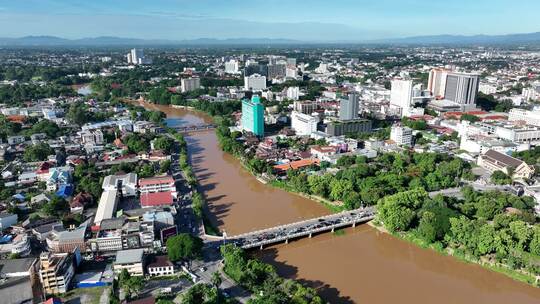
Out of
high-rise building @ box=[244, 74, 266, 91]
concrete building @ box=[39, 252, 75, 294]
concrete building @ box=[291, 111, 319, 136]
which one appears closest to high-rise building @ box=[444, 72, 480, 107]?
concrete building @ box=[291, 111, 319, 136]

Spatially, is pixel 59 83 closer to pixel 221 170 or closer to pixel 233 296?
pixel 221 170

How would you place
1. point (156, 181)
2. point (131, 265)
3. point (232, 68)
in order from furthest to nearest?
point (232, 68)
point (156, 181)
point (131, 265)

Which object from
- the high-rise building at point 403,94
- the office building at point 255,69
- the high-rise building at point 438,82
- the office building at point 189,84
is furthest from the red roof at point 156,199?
the office building at point 255,69

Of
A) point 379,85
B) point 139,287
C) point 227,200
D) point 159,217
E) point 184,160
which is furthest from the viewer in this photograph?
point 379,85

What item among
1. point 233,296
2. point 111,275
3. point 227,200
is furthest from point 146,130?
point 233,296

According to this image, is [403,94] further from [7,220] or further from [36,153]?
[7,220]

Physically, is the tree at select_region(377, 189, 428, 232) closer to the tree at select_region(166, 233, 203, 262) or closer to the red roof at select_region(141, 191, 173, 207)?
the tree at select_region(166, 233, 203, 262)

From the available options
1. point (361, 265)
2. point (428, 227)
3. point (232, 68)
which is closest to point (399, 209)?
point (428, 227)

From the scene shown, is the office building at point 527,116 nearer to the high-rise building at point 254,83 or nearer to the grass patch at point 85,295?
the high-rise building at point 254,83
